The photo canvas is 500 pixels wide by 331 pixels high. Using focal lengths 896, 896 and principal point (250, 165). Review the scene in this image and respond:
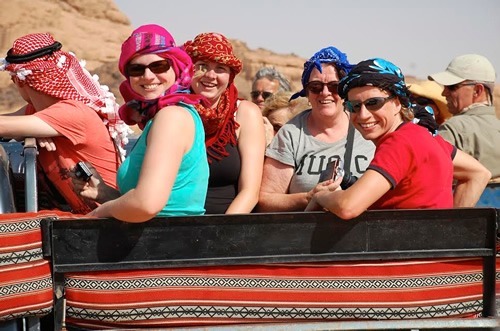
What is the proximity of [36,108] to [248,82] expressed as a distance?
1216 inches

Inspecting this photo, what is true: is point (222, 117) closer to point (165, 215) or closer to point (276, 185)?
point (276, 185)

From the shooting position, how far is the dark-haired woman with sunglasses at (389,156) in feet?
11.0

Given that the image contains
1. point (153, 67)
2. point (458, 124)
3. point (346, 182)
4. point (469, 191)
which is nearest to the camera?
point (153, 67)

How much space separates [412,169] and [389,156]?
0.41 feet

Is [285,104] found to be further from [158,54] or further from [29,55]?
[158,54]

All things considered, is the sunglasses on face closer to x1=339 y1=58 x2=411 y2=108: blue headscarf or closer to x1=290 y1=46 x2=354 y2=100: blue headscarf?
x1=290 y1=46 x2=354 y2=100: blue headscarf

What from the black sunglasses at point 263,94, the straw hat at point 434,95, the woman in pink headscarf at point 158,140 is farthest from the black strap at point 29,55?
the black sunglasses at point 263,94

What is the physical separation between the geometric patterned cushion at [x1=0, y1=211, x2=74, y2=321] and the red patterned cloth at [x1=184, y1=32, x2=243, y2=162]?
1.35 meters

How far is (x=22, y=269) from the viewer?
3.12 metres

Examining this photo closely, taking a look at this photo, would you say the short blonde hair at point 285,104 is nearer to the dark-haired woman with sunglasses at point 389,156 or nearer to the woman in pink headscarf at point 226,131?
the woman in pink headscarf at point 226,131

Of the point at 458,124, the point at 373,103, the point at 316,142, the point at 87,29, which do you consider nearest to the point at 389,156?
the point at 373,103

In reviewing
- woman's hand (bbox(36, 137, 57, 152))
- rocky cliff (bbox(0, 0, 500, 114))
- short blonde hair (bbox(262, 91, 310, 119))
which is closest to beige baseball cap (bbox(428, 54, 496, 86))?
short blonde hair (bbox(262, 91, 310, 119))

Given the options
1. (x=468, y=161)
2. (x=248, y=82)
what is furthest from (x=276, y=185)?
(x=248, y=82)

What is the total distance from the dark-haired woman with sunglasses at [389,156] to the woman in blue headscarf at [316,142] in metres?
0.84
